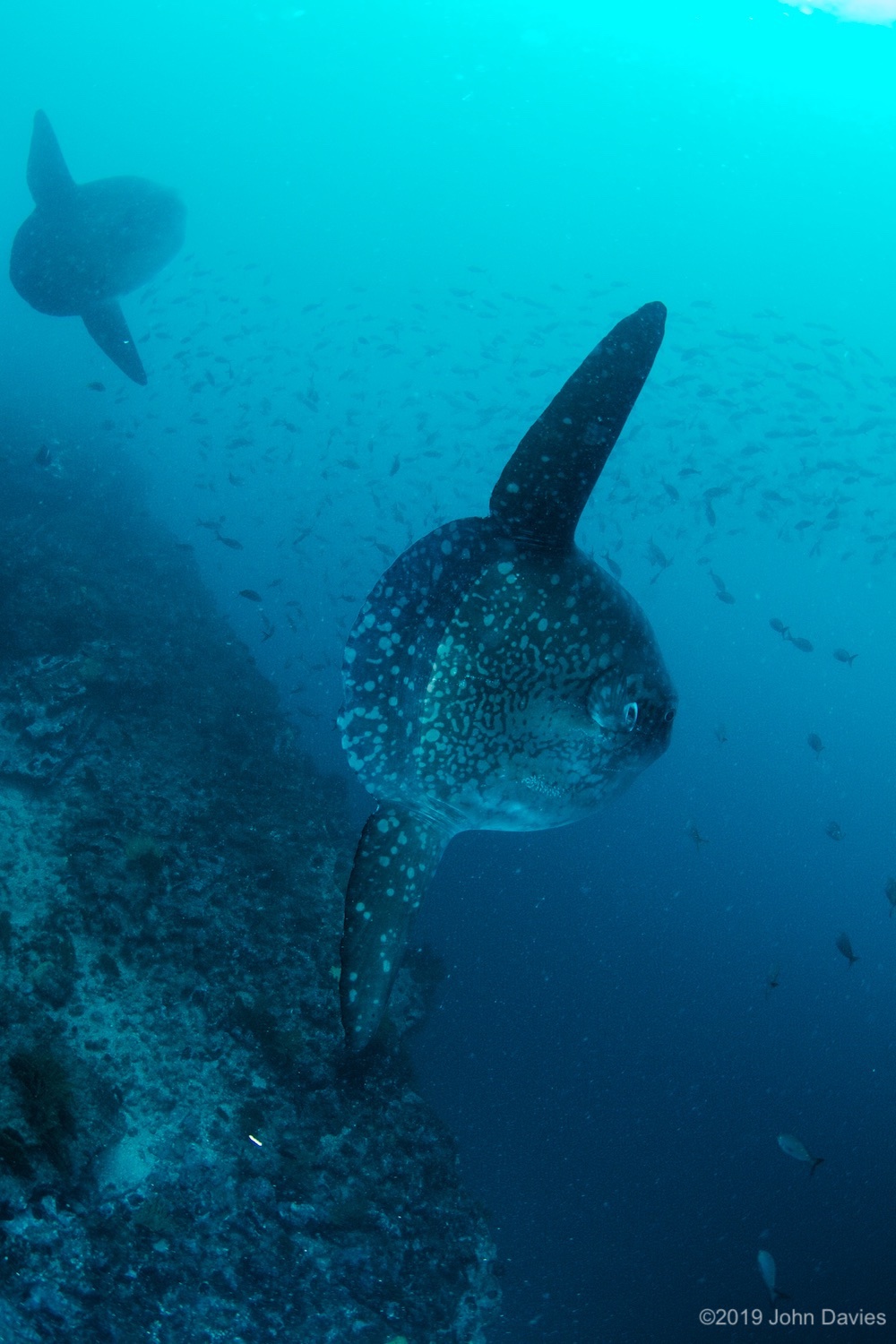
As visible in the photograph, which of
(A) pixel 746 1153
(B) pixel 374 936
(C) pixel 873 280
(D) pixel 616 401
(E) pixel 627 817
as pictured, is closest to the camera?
(D) pixel 616 401

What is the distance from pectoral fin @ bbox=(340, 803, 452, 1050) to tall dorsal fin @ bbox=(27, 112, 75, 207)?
31.9ft

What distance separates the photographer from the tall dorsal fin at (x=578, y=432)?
2.17 m

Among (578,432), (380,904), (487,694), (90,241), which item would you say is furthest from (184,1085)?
(90,241)

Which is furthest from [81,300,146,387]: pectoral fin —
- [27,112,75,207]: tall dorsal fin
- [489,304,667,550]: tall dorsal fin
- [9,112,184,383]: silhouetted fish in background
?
[489,304,667,550]: tall dorsal fin

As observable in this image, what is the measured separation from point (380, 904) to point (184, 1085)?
3.37 m

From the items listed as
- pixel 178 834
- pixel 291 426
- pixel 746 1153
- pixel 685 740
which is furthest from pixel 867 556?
pixel 178 834

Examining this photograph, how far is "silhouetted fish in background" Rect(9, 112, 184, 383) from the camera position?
8.20m

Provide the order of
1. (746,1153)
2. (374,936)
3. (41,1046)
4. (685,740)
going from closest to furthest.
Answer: (374,936) < (41,1046) < (746,1153) < (685,740)

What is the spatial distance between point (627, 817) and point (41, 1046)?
19.8 metres

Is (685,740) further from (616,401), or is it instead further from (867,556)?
(867,556)

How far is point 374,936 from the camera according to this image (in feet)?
7.95

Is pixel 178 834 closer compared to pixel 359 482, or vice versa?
pixel 178 834

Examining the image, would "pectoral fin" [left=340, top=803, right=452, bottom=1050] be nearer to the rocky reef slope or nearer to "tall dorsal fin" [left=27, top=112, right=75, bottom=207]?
the rocky reef slope

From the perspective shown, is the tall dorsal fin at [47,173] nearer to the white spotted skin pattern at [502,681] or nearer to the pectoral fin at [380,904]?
the white spotted skin pattern at [502,681]
